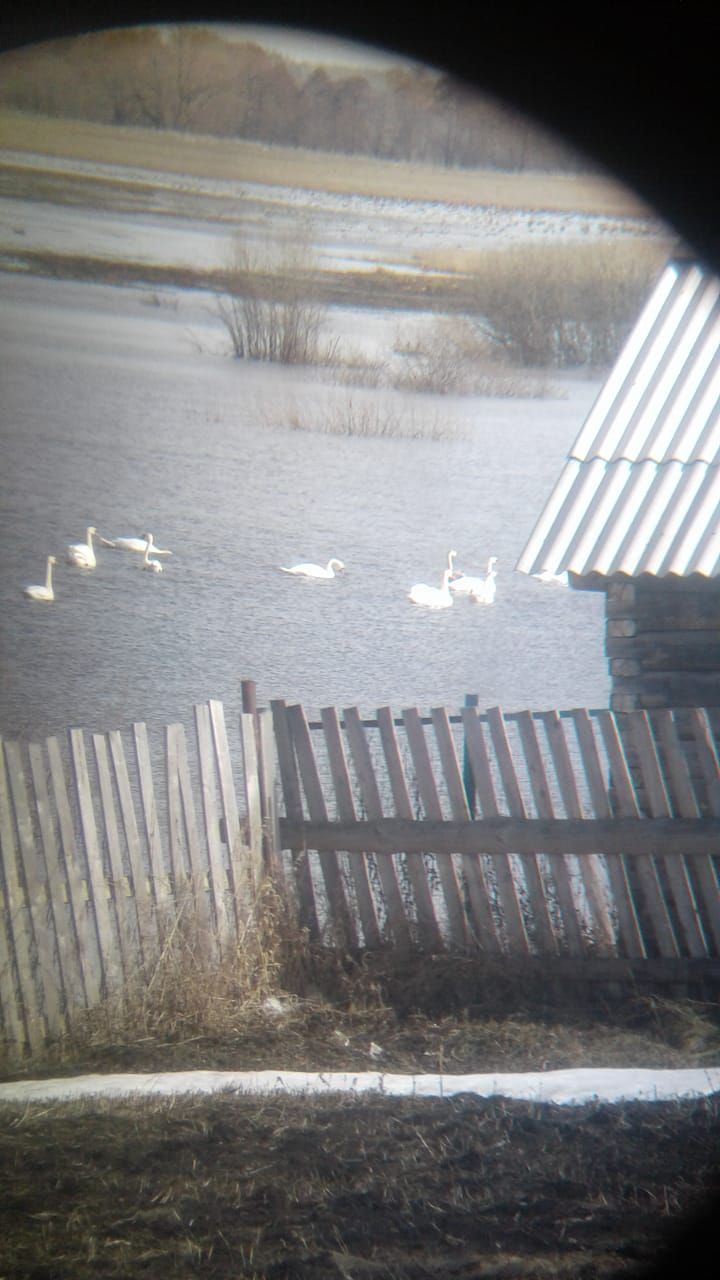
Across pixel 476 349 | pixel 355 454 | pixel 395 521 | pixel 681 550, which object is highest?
pixel 476 349

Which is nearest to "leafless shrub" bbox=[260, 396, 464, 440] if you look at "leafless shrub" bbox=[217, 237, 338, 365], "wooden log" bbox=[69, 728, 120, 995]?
"leafless shrub" bbox=[217, 237, 338, 365]

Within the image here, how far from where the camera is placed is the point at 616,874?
4203 mm

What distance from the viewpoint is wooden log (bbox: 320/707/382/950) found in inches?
174

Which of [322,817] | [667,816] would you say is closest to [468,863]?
[322,817]

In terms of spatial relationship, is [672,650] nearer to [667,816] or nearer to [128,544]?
[667,816]

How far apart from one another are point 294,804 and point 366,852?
399 millimetres

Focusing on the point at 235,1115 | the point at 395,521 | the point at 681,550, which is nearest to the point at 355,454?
the point at 395,521

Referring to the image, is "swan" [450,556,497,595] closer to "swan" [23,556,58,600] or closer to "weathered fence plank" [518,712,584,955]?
"swan" [23,556,58,600]

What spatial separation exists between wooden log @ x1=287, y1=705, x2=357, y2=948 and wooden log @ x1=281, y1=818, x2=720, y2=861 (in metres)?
0.07

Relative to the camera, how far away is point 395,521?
7.98 metres

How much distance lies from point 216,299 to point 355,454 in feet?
4.81

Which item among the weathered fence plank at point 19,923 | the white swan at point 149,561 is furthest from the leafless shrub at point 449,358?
the weathered fence plank at point 19,923

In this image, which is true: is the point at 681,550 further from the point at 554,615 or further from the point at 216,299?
the point at 216,299

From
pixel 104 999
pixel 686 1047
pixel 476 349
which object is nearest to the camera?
pixel 686 1047
